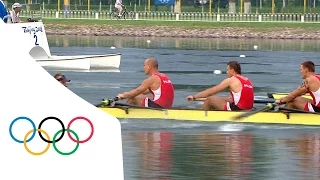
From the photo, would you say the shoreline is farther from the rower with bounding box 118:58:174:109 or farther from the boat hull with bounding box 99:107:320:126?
the boat hull with bounding box 99:107:320:126

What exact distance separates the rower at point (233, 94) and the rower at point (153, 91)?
62cm

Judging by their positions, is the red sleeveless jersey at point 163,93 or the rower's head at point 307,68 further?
the red sleeveless jersey at point 163,93

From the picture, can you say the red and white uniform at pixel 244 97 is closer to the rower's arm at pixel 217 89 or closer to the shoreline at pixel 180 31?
the rower's arm at pixel 217 89

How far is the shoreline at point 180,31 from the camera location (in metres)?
56.6

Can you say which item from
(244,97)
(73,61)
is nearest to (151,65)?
(244,97)

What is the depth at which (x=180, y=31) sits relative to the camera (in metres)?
58.4

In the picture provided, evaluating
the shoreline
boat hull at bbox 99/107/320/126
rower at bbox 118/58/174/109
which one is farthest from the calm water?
the shoreline

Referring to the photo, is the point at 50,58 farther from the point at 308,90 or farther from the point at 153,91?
the point at 308,90

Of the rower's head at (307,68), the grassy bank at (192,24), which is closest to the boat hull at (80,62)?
the rower's head at (307,68)

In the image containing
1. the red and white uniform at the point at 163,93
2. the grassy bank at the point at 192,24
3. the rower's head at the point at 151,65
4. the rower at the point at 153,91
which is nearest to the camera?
the rower's head at the point at 151,65

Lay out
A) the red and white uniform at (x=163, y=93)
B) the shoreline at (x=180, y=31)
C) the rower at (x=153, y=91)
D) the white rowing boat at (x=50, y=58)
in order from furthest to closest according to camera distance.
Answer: the shoreline at (x=180, y=31) < the white rowing boat at (x=50, y=58) < the red and white uniform at (x=163, y=93) < the rower at (x=153, y=91)

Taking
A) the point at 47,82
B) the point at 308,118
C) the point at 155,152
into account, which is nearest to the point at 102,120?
the point at 47,82

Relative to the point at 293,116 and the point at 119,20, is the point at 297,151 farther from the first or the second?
the point at 119,20

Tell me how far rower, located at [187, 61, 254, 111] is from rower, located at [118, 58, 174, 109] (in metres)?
0.62
